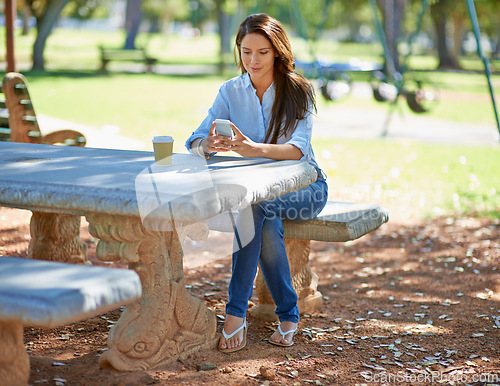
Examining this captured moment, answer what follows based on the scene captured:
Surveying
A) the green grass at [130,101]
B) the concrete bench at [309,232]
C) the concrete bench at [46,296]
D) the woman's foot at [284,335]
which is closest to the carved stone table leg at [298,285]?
the concrete bench at [309,232]

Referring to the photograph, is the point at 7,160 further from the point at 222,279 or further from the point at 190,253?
the point at 190,253

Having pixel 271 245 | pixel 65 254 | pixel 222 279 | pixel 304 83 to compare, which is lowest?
pixel 222 279

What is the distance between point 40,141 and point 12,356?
108 inches

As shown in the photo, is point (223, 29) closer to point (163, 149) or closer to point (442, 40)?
point (442, 40)

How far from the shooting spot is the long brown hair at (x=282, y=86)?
10.7 ft

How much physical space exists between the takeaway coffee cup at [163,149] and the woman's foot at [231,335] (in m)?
0.79

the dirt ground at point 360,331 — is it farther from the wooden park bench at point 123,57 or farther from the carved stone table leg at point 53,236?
the wooden park bench at point 123,57

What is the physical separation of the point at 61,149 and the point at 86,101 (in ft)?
34.0

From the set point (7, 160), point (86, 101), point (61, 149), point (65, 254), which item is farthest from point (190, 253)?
point (86, 101)

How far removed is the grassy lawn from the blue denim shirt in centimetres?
169

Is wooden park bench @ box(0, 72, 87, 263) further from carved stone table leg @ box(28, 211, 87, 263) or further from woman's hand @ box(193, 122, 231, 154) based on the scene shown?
woman's hand @ box(193, 122, 231, 154)

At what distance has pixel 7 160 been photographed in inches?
119

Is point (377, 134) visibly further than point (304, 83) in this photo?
Yes

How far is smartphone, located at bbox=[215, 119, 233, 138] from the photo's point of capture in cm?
294
